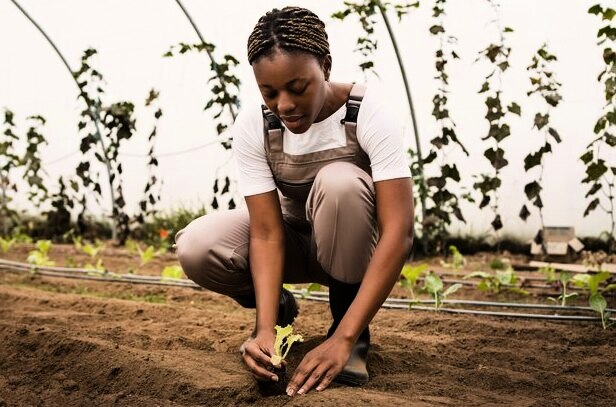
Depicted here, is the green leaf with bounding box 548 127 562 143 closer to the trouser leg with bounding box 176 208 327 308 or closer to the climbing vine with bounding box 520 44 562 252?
the climbing vine with bounding box 520 44 562 252

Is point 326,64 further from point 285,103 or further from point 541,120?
point 541,120

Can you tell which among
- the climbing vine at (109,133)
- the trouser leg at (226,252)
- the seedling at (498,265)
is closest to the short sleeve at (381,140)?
the trouser leg at (226,252)

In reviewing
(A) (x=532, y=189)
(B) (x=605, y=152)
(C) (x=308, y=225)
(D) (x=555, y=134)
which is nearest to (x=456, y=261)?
(A) (x=532, y=189)

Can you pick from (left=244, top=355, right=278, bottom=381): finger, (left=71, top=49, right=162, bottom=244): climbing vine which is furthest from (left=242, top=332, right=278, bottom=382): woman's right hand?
(left=71, top=49, right=162, bottom=244): climbing vine

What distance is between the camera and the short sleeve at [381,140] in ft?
6.12

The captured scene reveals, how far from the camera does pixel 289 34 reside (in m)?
1.78

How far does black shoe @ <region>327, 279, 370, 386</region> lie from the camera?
75.0 inches

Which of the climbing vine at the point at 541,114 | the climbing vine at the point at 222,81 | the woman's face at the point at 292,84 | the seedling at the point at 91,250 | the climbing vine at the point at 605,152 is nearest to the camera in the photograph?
the woman's face at the point at 292,84

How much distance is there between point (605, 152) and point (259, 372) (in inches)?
117

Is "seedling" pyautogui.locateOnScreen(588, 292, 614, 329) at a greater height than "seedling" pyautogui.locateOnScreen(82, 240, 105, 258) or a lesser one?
lesser

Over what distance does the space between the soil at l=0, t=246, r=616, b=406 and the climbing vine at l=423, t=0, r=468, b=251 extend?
153 cm

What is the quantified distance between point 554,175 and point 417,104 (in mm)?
855

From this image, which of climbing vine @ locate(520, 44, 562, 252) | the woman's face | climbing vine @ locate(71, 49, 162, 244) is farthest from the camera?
climbing vine @ locate(71, 49, 162, 244)

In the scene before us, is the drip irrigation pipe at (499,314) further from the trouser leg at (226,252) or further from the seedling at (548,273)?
the trouser leg at (226,252)
